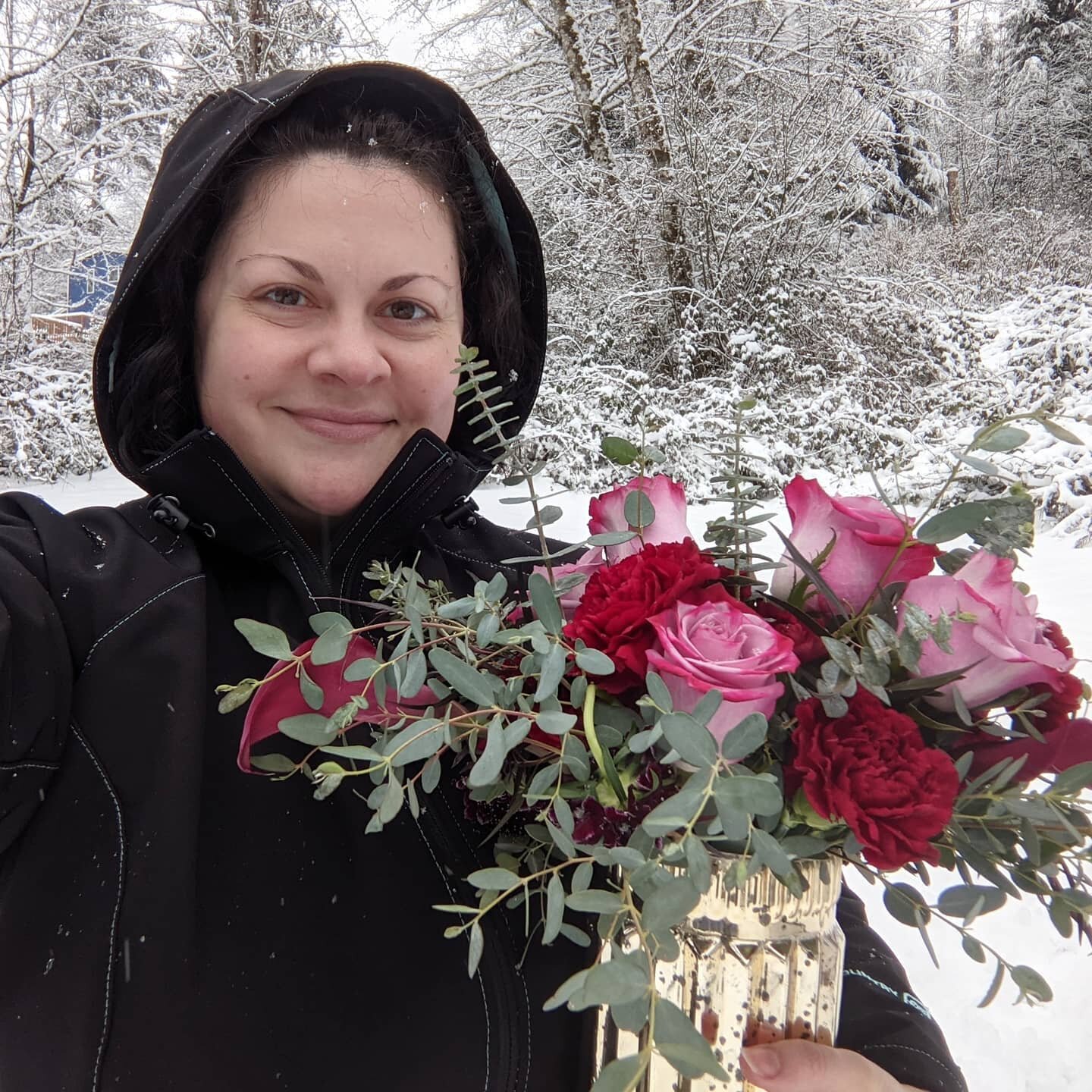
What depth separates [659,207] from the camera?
7812mm

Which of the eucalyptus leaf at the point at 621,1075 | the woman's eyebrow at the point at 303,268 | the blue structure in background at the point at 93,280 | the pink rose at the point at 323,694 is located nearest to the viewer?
the eucalyptus leaf at the point at 621,1075

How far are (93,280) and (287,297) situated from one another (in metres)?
7.98

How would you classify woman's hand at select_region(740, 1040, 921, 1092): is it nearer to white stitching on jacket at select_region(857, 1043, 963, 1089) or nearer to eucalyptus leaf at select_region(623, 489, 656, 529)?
white stitching on jacket at select_region(857, 1043, 963, 1089)

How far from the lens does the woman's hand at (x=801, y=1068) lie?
0.73 meters

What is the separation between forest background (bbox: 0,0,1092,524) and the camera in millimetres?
6988

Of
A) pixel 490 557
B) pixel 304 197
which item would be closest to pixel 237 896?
pixel 490 557

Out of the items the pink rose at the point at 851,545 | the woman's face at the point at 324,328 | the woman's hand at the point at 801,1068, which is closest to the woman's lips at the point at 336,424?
the woman's face at the point at 324,328

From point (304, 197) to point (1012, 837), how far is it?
120cm

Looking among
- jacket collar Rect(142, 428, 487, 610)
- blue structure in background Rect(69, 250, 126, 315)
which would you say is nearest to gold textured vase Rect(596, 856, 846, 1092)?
jacket collar Rect(142, 428, 487, 610)

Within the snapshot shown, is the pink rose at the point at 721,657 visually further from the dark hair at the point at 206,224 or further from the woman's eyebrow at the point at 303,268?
the dark hair at the point at 206,224

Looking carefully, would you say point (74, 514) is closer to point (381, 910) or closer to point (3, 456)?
point (381, 910)

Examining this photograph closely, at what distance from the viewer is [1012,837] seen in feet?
2.22

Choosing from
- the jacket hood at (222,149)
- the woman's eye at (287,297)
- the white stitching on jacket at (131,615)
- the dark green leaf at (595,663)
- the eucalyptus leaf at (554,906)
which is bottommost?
the eucalyptus leaf at (554,906)

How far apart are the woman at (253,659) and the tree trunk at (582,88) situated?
7.46 metres
